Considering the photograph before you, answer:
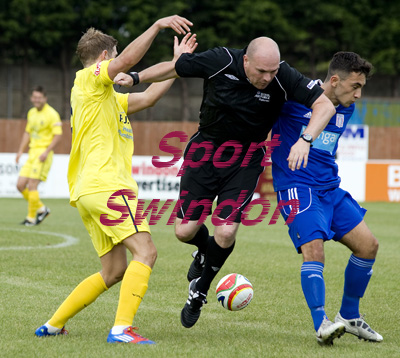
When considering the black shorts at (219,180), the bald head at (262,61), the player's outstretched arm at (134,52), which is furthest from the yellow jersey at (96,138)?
the bald head at (262,61)

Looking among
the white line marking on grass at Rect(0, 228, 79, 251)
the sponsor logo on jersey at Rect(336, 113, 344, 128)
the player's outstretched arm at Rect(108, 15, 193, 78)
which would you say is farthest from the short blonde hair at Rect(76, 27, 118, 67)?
the white line marking on grass at Rect(0, 228, 79, 251)

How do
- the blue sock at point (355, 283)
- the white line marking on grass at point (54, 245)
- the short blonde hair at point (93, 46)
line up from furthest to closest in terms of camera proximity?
the white line marking on grass at point (54, 245) → the blue sock at point (355, 283) → the short blonde hair at point (93, 46)

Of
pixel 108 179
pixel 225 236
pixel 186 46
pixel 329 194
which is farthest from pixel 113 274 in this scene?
pixel 186 46

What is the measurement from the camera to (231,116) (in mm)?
5879

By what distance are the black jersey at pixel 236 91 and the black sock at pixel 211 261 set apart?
93 cm

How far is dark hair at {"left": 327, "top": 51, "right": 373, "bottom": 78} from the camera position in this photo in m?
5.77

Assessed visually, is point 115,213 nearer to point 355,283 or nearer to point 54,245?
point 355,283

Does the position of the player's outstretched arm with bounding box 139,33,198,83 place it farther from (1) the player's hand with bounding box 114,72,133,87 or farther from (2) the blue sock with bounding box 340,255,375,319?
(2) the blue sock with bounding box 340,255,375,319

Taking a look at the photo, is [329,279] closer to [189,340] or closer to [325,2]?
[189,340]

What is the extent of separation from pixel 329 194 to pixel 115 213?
165 cm

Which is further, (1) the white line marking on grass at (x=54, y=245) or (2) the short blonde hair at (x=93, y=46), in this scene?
(1) the white line marking on grass at (x=54, y=245)

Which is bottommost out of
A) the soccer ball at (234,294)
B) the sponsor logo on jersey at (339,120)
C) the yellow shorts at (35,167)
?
the yellow shorts at (35,167)

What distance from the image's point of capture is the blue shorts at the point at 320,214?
5.58m

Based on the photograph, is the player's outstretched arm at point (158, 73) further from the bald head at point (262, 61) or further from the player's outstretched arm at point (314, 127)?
the player's outstretched arm at point (314, 127)
